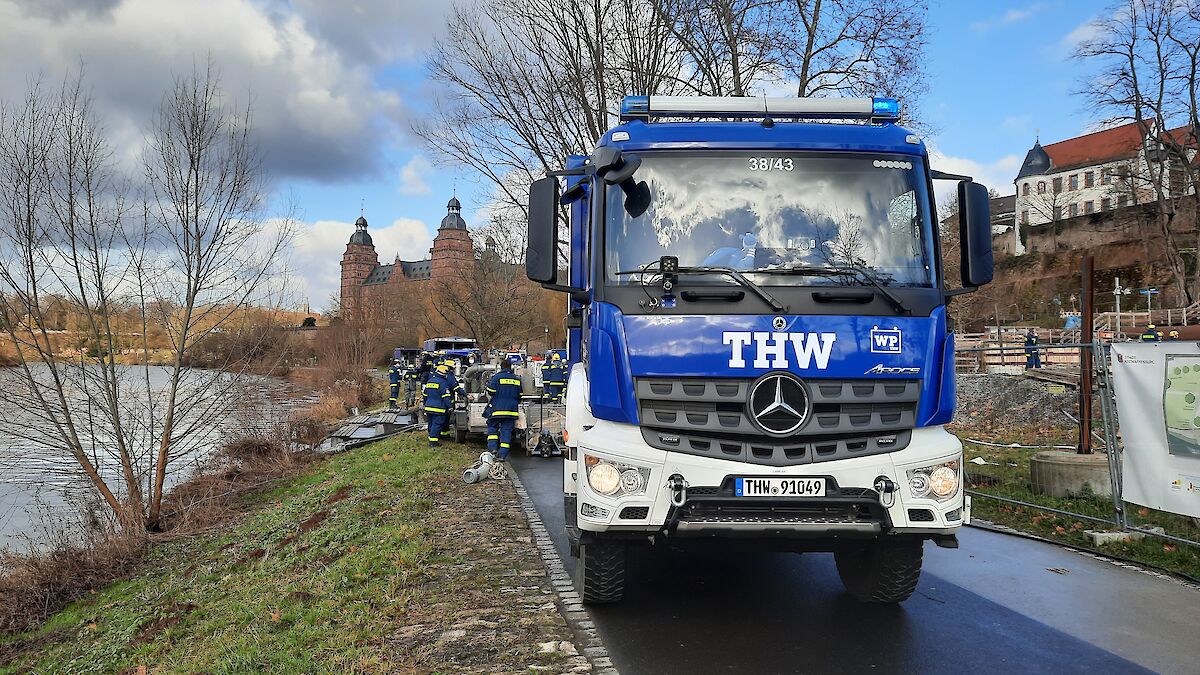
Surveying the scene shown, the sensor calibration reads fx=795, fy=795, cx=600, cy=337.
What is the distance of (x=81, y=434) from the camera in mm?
14156

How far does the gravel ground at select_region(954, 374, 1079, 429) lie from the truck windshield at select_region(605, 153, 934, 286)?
13.4 m

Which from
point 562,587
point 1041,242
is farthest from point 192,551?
point 1041,242

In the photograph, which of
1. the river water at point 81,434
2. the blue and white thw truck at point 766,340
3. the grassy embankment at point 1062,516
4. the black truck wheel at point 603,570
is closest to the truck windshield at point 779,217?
the blue and white thw truck at point 766,340

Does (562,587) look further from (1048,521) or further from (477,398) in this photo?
(477,398)

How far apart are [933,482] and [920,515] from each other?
199 millimetres

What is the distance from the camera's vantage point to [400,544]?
7945 millimetres

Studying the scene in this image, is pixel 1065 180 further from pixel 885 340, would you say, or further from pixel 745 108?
pixel 885 340

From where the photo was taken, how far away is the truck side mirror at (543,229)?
16.5ft

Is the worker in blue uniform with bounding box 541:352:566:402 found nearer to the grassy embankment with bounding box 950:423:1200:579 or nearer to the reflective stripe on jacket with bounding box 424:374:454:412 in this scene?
the reflective stripe on jacket with bounding box 424:374:454:412

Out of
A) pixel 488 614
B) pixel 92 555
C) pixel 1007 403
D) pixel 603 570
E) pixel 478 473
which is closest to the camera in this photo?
pixel 603 570

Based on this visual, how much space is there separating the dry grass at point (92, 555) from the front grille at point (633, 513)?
10.5 metres

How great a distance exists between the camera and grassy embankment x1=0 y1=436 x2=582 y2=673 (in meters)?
4.98

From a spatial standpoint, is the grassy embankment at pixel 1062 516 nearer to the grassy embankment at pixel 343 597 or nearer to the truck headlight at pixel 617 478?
the truck headlight at pixel 617 478

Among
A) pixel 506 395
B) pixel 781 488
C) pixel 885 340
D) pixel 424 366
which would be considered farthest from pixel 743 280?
pixel 424 366
